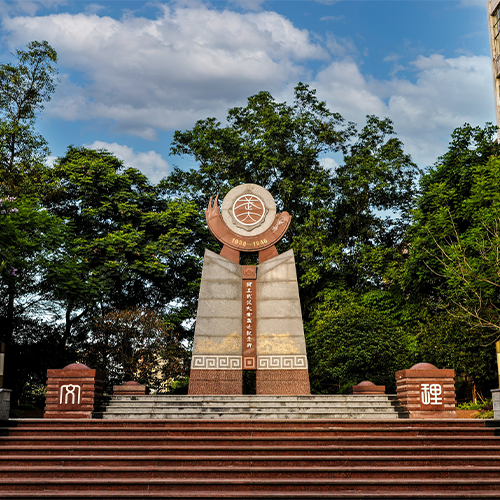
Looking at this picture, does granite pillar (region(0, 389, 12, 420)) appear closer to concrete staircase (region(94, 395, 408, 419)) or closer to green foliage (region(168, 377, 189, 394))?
concrete staircase (region(94, 395, 408, 419))

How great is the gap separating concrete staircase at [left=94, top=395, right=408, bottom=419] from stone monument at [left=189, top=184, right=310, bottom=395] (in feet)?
6.62

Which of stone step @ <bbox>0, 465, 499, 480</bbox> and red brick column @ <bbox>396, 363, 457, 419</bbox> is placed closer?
stone step @ <bbox>0, 465, 499, 480</bbox>

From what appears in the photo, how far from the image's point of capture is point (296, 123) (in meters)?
24.8

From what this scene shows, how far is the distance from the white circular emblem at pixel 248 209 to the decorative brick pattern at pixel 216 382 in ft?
13.3

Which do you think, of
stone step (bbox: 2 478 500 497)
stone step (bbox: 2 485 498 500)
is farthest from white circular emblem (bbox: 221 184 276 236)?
stone step (bbox: 2 485 498 500)

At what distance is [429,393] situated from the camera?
33.8 feet

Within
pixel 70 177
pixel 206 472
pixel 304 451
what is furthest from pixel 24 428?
pixel 70 177

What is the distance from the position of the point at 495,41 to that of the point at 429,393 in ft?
76.7

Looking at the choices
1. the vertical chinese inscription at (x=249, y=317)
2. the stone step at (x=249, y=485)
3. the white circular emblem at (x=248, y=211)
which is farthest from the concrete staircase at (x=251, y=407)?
the white circular emblem at (x=248, y=211)

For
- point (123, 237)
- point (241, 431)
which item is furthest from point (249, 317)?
point (123, 237)

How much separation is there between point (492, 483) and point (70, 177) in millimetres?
19356

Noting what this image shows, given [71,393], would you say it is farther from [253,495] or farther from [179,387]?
[179,387]

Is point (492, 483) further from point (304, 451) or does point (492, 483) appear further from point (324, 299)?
point (324, 299)

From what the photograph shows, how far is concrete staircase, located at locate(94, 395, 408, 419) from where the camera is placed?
10195 millimetres
